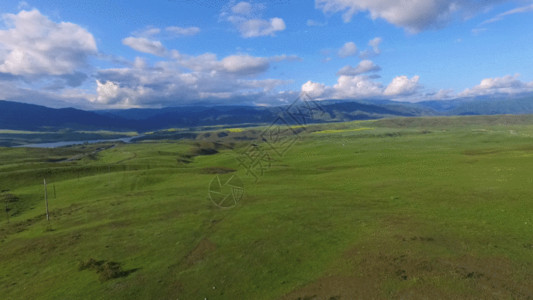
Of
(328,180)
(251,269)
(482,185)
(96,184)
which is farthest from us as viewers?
(96,184)

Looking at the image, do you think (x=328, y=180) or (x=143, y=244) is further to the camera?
(x=328, y=180)

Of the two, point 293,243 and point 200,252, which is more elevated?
point 293,243

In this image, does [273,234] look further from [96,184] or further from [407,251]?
[96,184]

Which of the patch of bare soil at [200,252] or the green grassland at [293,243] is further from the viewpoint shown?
the patch of bare soil at [200,252]

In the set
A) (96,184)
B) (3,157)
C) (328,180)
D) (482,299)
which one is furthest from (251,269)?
(3,157)

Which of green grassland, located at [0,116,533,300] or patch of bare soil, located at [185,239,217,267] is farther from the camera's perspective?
patch of bare soil, located at [185,239,217,267]

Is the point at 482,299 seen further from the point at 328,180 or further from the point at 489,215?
the point at 328,180

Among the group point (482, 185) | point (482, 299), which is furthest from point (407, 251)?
point (482, 185)

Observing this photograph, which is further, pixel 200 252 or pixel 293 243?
pixel 293 243

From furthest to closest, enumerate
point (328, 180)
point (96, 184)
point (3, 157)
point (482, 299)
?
1. point (3, 157)
2. point (96, 184)
3. point (328, 180)
4. point (482, 299)

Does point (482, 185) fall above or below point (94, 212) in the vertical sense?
above
